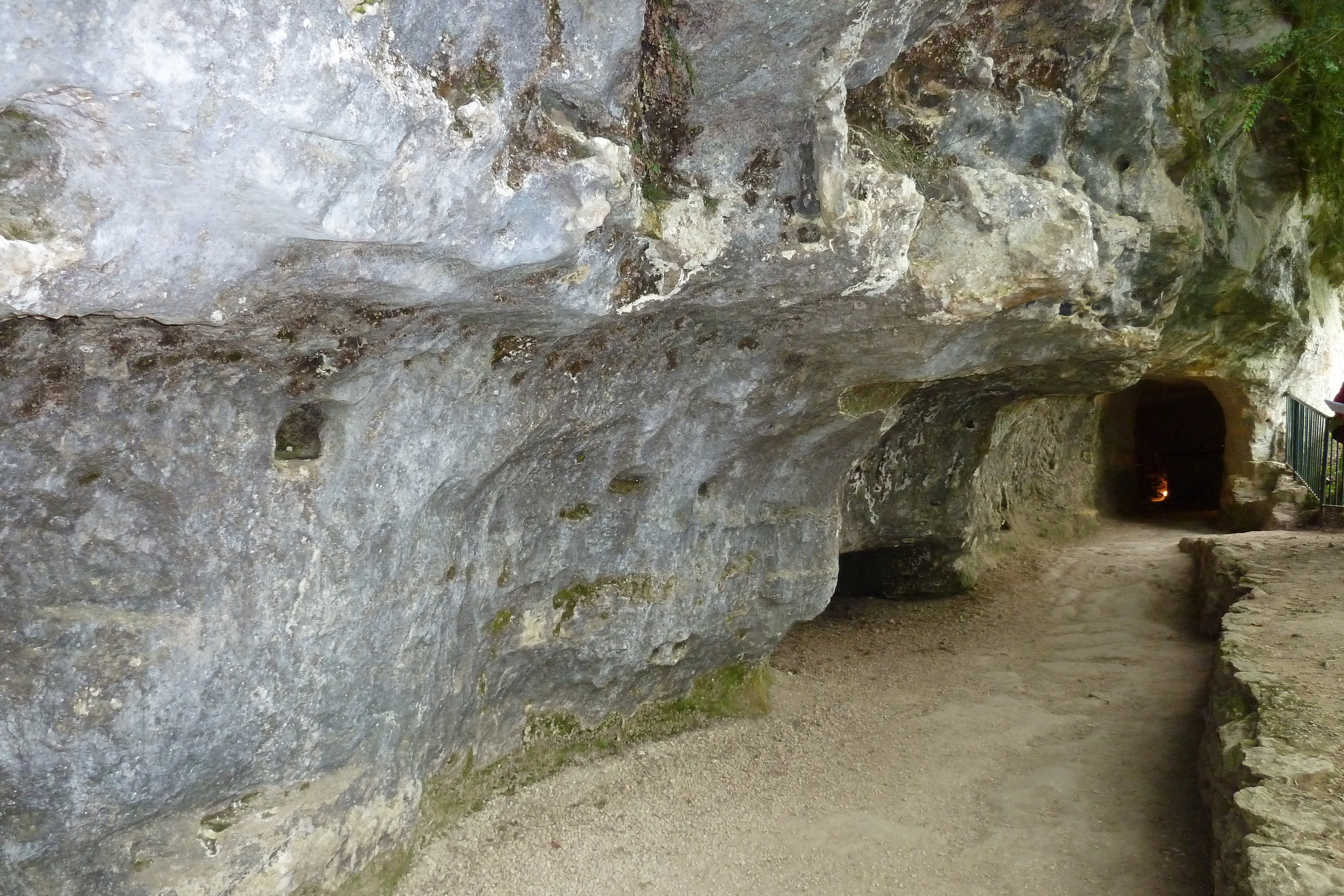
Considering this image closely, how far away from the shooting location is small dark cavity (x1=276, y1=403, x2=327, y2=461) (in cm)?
285

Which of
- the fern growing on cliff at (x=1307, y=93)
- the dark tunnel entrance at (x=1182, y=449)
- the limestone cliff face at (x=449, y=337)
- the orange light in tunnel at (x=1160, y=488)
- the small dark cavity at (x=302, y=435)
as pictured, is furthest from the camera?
the orange light in tunnel at (x=1160, y=488)

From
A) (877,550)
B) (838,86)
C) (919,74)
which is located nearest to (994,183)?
(919,74)

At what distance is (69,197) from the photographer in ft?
5.85

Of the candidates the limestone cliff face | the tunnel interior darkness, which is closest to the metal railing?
the tunnel interior darkness

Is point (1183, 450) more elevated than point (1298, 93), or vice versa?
point (1298, 93)

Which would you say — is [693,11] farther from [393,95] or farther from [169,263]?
[169,263]

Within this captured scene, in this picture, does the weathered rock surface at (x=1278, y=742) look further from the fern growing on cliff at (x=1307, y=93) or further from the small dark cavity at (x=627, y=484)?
the fern growing on cliff at (x=1307, y=93)

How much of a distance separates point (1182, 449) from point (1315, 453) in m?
5.10

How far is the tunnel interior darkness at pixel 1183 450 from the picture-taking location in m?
13.7

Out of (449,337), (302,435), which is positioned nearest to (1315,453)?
(449,337)

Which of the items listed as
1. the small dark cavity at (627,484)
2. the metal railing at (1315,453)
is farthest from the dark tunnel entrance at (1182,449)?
the small dark cavity at (627,484)

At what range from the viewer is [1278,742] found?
142 inches

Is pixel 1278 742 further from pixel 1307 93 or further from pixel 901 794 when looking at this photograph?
pixel 1307 93

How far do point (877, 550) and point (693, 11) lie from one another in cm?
562
